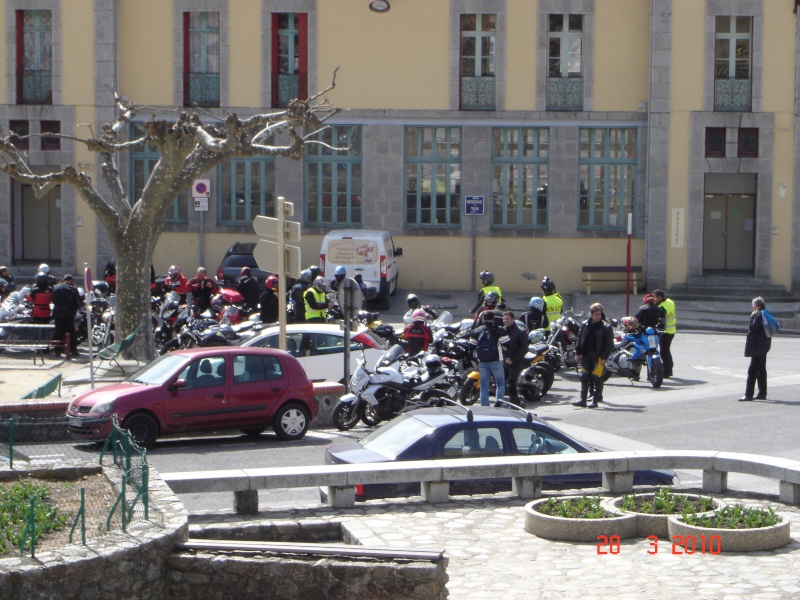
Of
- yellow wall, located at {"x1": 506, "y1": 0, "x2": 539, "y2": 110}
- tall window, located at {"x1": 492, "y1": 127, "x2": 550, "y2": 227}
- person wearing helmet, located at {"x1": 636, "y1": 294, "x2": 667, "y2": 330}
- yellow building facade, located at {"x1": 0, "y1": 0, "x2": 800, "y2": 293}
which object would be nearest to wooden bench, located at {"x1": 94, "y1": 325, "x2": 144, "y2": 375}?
person wearing helmet, located at {"x1": 636, "y1": 294, "x2": 667, "y2": 330}

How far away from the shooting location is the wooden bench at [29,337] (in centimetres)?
2320

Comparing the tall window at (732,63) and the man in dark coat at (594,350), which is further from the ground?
the tall window at (732,63)

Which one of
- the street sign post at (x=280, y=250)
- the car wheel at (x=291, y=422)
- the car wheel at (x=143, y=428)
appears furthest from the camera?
the street sign post at (x=280, y=250)

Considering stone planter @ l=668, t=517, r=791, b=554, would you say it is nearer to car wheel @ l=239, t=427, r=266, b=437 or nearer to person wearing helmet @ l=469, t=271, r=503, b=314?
car wheel @ l=239, t=427, r=266, b=437

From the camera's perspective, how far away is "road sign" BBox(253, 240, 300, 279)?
17.6 metres

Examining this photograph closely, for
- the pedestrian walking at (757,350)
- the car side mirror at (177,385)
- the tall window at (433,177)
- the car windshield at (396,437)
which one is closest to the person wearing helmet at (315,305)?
the car side mirror at (177,385)

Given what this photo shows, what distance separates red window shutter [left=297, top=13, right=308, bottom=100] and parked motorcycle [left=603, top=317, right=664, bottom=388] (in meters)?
15.9

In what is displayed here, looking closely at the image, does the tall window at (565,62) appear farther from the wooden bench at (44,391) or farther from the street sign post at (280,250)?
the wooden bench at (44,391)

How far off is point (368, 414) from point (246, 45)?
19369mm

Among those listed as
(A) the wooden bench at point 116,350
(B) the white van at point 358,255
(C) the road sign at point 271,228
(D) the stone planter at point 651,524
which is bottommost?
(D) the stone planter at point 651,524

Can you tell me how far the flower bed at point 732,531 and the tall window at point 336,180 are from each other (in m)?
24.8

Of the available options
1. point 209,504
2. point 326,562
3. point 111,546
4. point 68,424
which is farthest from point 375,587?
point 68,424

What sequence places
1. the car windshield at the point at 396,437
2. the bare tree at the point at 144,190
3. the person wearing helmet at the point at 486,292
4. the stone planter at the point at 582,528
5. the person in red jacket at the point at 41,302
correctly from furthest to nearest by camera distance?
the person in red jacket at the point at 41,302 → the person wearing helmet at the point at 486,292 → the bare tree at the point at 144,190 → the car windshield at the point at 396,437 → the stone planter at the point at 582,528

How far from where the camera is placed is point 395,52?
34250 mm
